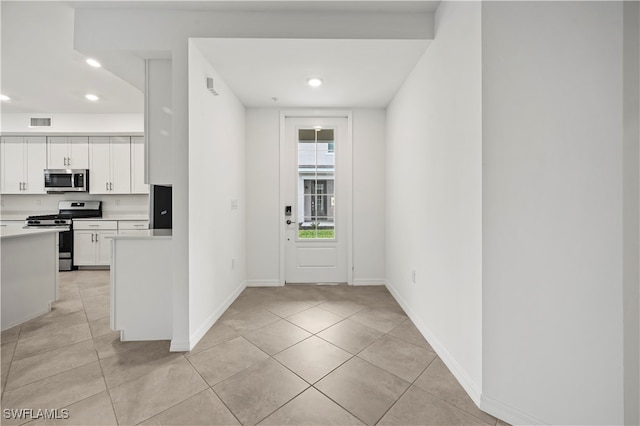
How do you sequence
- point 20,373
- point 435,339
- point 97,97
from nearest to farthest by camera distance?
1. point 20,373
2. point 435,339
3. point 97,97

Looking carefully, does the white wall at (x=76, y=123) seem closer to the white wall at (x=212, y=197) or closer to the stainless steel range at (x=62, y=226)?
the stainless steel range at (x=62, y=226)

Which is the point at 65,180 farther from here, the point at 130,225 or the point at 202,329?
the point at 202,329

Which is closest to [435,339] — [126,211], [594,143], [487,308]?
[487,308]

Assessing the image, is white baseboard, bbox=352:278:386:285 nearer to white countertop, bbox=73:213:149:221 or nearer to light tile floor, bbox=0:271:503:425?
light tile floor, bbox=0:271:503:425

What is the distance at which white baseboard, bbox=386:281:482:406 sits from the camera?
1.52 meters

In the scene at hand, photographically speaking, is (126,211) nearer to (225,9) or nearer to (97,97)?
(97,97)

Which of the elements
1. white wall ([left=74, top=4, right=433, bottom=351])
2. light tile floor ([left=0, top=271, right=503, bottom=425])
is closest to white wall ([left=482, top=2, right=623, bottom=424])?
light tile floor ([left=0, top=271, right=503, bottom=425])

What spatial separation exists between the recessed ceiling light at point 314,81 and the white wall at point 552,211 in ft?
5.45

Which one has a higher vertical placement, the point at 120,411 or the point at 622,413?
the point at 622,413

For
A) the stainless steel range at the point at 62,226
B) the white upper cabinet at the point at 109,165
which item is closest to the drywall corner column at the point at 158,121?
the white upper cabinet at the point at 109,165

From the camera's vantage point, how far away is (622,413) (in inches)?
47.9

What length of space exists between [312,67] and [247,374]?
2647 mm

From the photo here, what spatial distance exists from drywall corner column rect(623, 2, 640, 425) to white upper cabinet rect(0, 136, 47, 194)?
733 centimetres

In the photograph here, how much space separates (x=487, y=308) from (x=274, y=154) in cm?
301
